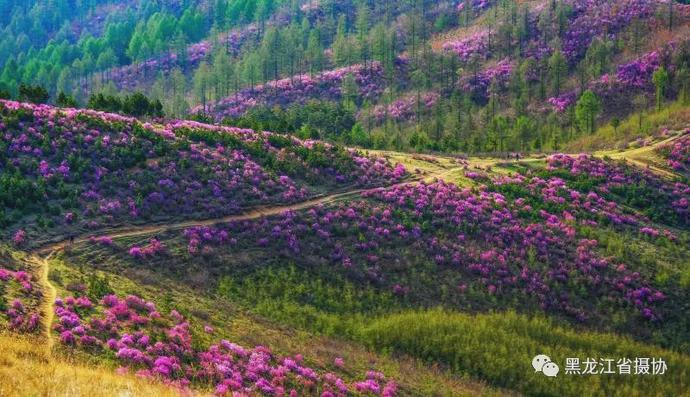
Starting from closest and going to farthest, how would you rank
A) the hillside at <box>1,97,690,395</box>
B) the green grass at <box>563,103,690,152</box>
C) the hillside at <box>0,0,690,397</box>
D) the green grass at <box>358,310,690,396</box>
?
the hillside at <box>0,0,690,397</box>
the hillside at <box>1,97,690,395</box>
the green grass at <box>358,310,690,396</box>
the green grass at <box>563,103,690,152</box>

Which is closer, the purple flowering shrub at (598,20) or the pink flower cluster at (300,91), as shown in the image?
the purple flowering shrub at (598,20)

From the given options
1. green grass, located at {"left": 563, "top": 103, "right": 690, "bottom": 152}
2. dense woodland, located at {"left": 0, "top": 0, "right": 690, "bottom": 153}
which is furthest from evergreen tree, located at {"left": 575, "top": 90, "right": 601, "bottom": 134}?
green grass, located at {"left": 563, "top": 103, "right": 690, "bottom": 152}

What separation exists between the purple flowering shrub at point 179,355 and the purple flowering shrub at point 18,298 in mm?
893

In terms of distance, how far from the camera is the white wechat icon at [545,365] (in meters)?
28.6

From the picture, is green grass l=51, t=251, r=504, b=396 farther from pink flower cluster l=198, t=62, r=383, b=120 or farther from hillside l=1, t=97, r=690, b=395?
pink flower cluster l=198, t=62, r=383, b=120

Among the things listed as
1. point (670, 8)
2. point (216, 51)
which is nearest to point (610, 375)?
point (670, 8)

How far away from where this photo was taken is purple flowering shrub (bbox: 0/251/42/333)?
68.3 ft

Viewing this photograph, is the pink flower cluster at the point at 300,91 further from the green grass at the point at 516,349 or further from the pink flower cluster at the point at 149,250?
the green grass at the point at 516,349

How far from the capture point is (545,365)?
95.3 feet

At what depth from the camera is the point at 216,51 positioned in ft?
472

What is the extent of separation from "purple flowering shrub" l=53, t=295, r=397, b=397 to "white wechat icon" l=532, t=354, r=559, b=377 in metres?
8.08

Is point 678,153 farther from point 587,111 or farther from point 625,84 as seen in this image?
point 625,84

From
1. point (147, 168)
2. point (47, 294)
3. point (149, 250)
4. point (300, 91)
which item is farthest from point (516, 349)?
point (300, 91)

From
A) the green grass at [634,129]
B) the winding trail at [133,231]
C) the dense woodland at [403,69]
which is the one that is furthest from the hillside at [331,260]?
the dense woodland at [403,69]
